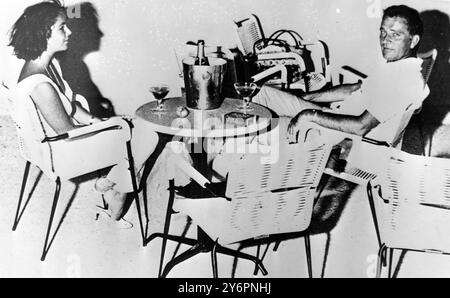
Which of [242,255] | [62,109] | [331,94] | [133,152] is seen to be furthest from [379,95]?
[62,109]

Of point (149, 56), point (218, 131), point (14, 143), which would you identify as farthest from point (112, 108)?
point (218, 131)

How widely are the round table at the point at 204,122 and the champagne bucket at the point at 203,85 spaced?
4 centimetres

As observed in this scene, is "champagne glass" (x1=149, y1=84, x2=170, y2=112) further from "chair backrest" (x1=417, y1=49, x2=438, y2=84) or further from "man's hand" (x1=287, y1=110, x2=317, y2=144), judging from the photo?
"chair backrest" (x1=417, y1=49, x2=438, y2=84)

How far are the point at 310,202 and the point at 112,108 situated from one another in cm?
143

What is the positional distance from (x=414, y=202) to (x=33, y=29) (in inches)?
92.4

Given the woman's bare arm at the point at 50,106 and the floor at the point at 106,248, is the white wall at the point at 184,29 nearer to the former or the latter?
the woman's bare arm at the point at 50,106

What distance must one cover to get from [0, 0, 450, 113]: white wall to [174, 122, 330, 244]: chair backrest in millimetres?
996

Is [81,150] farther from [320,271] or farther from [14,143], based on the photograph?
[320,271]

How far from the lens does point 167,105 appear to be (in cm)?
273

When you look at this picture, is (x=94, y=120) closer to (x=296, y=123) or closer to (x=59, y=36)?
(x=59, y=36)

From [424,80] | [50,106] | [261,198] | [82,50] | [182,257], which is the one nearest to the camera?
[261,198]

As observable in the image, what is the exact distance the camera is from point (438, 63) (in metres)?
Answer: 3.24

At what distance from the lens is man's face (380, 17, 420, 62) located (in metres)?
3.06

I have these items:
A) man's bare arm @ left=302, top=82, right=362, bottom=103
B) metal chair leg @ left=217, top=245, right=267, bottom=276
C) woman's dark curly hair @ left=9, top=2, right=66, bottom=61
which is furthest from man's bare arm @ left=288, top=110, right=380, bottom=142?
woman's dark curly hair @ left=9, top=2, right=66, bottom=61
